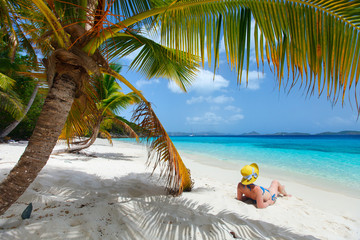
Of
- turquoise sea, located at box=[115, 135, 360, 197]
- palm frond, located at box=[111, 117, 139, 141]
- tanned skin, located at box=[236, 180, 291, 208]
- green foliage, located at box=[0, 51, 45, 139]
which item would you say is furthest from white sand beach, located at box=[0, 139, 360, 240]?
green foliage, located at box=[0, 51, 45, 139]

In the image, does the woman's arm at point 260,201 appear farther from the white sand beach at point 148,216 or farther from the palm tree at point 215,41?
the palm tree at point 215,41

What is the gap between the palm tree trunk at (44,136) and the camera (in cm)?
166

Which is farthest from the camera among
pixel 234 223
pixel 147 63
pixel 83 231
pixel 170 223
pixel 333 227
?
pixel 147 63

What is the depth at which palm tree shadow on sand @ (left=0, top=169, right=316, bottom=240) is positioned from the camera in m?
A: 1.73

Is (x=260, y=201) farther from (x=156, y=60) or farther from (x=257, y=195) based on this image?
(x=156, y=60)

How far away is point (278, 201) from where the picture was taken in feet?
11.1

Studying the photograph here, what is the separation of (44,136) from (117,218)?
115 centimetres

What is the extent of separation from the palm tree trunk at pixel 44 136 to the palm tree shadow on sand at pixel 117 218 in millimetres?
349

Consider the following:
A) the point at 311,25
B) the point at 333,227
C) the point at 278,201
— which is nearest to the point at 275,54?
the point at 311,25

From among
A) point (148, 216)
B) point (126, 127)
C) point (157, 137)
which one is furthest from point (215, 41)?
point (126, 127)

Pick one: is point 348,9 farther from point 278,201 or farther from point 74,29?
point 278,201

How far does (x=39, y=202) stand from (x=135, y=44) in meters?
2.57

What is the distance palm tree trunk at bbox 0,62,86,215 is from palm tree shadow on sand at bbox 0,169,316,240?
0.35 meters

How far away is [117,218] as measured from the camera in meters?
2.07
